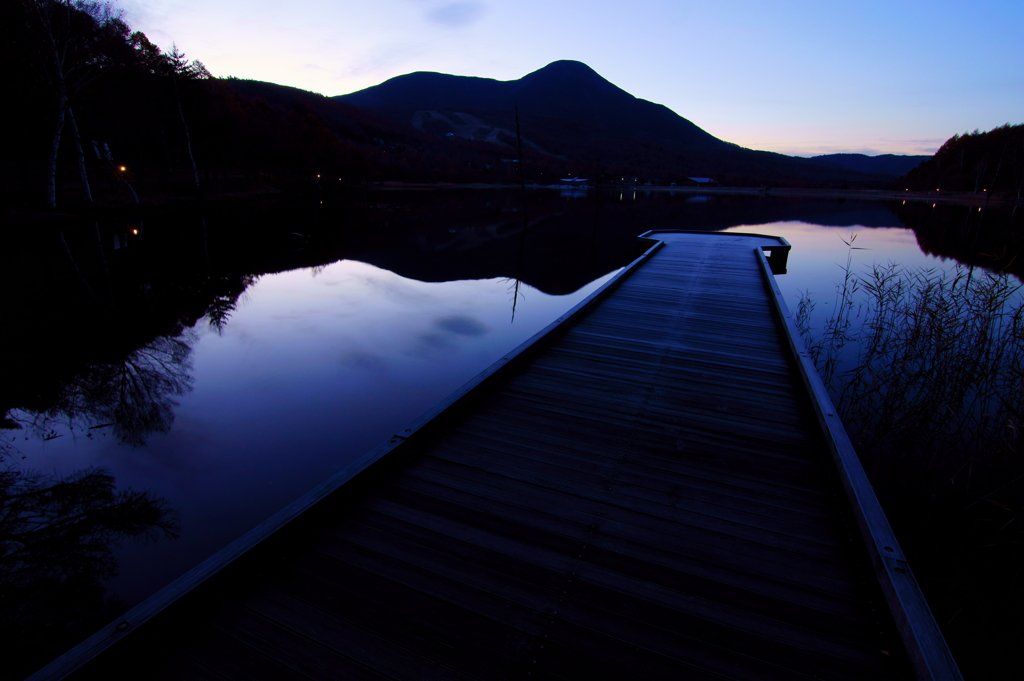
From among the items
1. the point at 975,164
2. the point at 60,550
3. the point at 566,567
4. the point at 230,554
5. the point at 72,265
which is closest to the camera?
the point at 230,554

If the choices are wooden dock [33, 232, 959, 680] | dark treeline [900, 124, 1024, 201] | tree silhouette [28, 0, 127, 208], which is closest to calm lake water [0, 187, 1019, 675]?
wooden dock [33, 232, 959, 680]

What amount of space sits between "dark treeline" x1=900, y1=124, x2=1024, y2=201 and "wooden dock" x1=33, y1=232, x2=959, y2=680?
283ft

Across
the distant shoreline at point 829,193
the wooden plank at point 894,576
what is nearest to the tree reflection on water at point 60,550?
the wooden plank at point 894,576

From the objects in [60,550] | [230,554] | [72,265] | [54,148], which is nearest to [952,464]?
[230,554]

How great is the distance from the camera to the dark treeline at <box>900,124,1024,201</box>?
6838 centimetres

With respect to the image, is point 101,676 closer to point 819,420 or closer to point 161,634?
point 161,634

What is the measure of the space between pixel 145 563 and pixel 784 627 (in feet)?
16.7

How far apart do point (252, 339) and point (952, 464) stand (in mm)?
12224

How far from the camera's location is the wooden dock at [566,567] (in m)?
2.39

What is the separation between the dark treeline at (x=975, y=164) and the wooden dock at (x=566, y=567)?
→ 8633 centimetres

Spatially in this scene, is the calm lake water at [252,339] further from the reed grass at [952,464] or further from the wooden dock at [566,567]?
the reed grass at [952,464]

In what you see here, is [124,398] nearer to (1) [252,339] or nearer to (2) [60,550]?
(1) [252,339]

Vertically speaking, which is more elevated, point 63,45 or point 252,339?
point 63,45

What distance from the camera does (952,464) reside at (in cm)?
576
